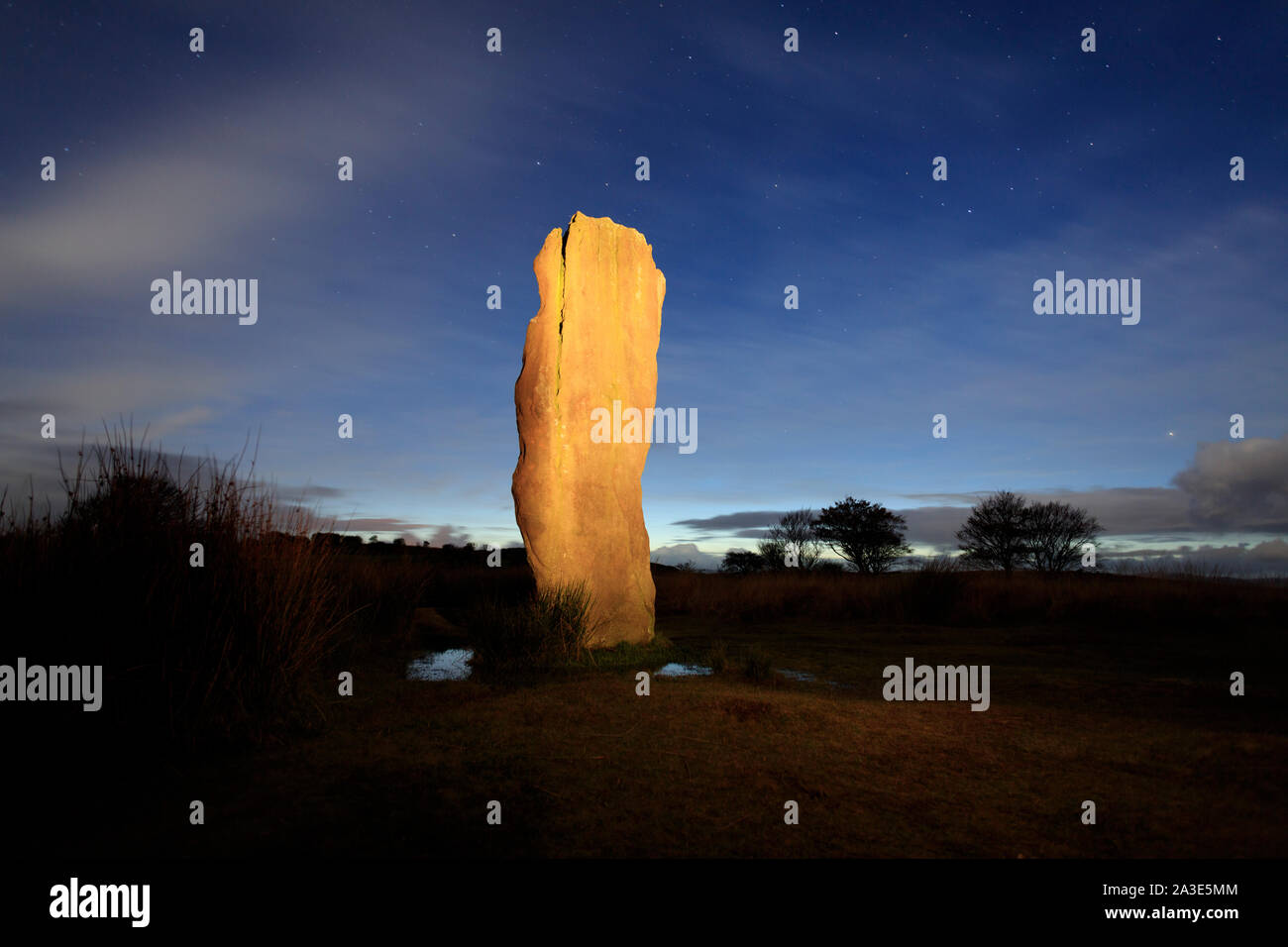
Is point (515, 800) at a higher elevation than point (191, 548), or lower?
lower

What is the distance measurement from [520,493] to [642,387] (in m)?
1.96

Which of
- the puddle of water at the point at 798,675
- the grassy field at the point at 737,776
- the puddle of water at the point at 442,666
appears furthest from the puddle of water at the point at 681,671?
the puddle of water at the point at 442,666

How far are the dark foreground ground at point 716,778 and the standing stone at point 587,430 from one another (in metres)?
2.13

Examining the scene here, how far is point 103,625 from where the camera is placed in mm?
3930

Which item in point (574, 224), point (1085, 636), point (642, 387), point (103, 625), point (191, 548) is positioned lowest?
point (1085, 636)

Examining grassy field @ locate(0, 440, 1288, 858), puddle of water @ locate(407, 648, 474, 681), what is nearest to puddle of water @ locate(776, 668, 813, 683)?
grassy field @ locate(0, 440, 1288, 858)

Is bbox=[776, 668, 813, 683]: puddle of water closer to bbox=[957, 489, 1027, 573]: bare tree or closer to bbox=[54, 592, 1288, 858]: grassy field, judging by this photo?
bbox=[54, 592, 1288, 858]: grassy field

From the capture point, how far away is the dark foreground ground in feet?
9.83

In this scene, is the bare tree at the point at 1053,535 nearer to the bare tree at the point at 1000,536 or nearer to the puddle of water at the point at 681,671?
the bare tree at the point at 1000,536

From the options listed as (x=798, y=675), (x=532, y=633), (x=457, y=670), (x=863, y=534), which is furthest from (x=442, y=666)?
(x=863, y=534)

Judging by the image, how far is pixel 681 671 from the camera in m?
7.14
